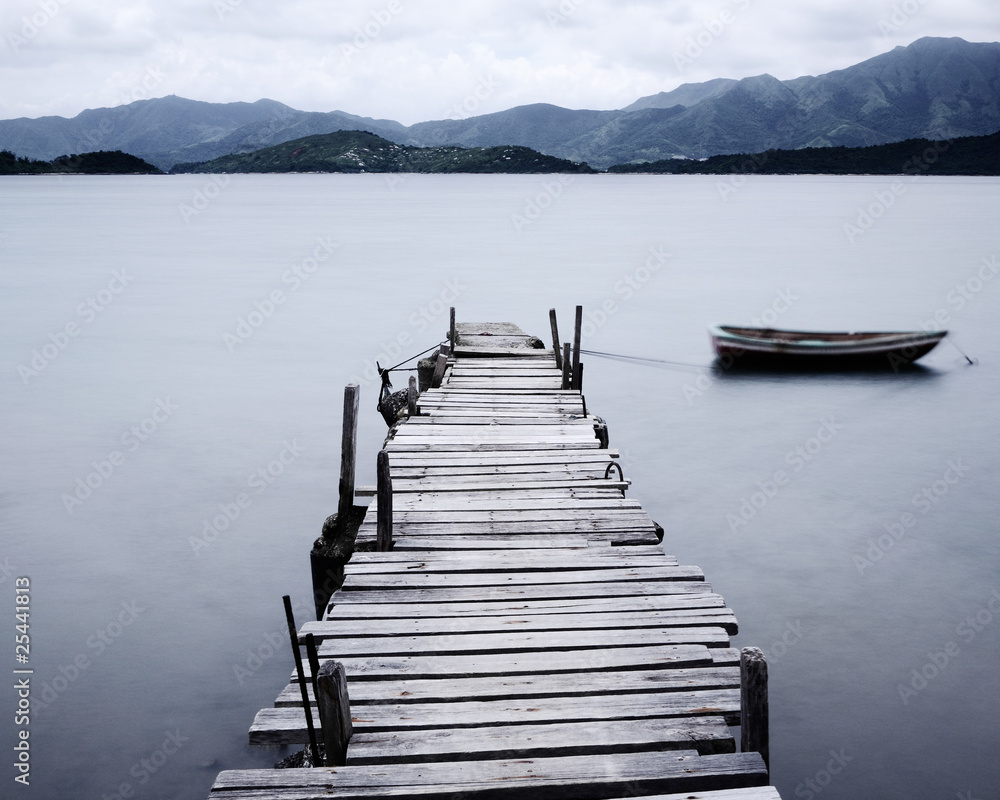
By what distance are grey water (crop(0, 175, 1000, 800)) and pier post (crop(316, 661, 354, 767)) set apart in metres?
3.74

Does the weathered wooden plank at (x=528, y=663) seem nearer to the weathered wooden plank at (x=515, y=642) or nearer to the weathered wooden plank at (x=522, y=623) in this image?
the weathered wooden plank at (x=515, y=642)

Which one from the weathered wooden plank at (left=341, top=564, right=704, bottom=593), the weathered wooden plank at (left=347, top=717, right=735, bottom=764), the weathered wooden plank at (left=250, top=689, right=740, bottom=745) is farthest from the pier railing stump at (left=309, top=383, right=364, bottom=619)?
the weathered wooden plank at (left=347, top=717, right=735, bottom=764)

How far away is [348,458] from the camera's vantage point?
10.3 m

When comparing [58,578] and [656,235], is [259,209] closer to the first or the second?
[656,235]

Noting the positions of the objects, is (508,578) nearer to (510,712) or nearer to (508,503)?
(508,503)

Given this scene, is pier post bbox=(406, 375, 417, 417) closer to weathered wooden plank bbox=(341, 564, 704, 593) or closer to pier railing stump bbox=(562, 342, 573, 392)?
pier railing stump bbox=(562, 342, 573, 392)

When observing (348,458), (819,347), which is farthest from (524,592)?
(819,347)

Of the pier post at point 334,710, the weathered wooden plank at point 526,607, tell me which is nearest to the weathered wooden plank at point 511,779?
the pier post at point 334,710

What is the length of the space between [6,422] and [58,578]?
985cm

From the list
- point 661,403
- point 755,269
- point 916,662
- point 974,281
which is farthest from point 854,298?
point 916,662

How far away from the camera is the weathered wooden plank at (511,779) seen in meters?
4.97

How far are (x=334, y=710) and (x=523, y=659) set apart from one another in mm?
1745

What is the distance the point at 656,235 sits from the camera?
253 ft

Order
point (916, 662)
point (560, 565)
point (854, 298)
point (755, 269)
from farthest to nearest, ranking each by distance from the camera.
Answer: point (755, 269) → point (854, 298) → point (916, 662) → point (560, 565)
